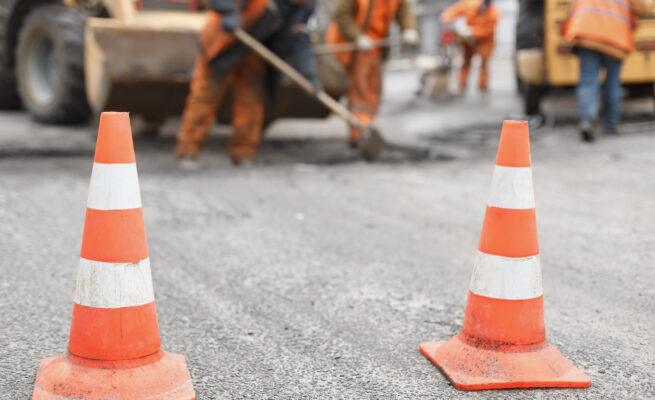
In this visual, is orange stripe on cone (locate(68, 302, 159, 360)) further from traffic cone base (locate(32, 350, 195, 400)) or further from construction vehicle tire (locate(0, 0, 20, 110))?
construction vehicle tire (locate(0, 0, 20, 110))

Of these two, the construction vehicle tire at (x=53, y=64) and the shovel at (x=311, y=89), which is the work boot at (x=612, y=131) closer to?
the shovel at (x=311, y=89)

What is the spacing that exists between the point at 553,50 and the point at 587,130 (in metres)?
0.92

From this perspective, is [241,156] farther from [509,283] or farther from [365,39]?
[509,283]

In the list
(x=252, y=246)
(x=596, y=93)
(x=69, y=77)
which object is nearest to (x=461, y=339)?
(x=252, y=246)

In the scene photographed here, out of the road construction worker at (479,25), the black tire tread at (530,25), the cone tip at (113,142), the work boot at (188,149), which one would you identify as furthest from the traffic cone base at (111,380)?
the road construction worker at (479,25)

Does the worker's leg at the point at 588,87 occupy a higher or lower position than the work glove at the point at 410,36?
lower

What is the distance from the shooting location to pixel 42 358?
2.06 metres

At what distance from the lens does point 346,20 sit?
21.6 feet

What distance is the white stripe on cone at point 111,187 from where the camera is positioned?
1.84m

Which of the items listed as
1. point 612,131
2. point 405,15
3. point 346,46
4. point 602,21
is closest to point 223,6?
point 346,46

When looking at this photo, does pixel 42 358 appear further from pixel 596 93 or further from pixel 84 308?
pixel 596 93

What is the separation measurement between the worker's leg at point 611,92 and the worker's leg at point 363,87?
209 cm

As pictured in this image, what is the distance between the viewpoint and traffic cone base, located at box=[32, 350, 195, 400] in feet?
5.78

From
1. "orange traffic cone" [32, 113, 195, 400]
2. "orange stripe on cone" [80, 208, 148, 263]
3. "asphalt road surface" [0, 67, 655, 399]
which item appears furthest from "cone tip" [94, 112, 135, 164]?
"asphalt road surface" [0, 67, 655, 399]
